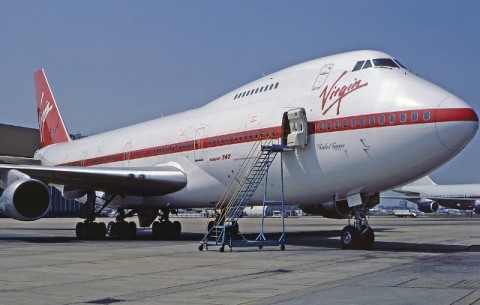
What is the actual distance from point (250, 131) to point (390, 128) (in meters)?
5.22

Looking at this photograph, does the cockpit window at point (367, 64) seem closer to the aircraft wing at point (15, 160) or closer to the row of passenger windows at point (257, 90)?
the row of passenger windows at point (257, 90)

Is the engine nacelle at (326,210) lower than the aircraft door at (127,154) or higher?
lower

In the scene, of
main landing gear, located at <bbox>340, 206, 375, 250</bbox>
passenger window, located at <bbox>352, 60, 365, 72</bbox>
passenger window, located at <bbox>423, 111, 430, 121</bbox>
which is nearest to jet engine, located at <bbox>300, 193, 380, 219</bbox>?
main landing gear, located at <bbox>340, 206, 375, 250</bbox>

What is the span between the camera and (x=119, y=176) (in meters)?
22.8

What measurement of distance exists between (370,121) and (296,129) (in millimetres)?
2479

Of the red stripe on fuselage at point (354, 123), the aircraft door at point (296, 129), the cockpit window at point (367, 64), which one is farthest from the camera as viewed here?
the aircraft door at point (296, 129)

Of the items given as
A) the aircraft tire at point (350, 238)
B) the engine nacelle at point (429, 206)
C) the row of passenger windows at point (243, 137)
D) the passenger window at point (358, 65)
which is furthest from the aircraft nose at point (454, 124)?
the engine nacelle at point (429, 206)

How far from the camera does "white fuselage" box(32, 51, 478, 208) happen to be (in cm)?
1538

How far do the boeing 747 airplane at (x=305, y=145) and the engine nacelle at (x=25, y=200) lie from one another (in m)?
0.03

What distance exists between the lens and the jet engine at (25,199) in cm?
2073

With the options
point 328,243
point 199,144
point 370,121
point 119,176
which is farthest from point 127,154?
point 370,121

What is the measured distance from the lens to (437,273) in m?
11.1

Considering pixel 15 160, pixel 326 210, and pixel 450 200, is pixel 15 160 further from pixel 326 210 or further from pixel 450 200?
pixel 450 200

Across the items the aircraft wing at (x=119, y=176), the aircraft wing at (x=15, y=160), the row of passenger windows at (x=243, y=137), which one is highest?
the aircraft wing at (x=15, y=160)
